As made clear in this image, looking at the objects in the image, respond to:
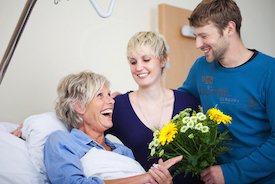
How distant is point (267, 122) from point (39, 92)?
155cm

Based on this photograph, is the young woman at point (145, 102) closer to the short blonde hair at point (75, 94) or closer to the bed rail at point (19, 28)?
the short blonde hair at point (75, 94)

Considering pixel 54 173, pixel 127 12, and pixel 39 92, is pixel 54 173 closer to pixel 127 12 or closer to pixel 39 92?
pixel 39 92

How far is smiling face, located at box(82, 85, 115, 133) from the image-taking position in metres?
1.44

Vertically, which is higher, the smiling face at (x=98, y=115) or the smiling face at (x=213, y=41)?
the smiling face at (x=213, y=41)

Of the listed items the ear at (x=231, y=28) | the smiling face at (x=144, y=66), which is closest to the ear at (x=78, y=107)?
the smiling face at (x=144, y=66)

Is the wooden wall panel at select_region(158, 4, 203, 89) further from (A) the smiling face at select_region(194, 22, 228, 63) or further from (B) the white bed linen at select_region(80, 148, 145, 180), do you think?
(B) the white bed linen at select_region(80, 148, 145, 180)

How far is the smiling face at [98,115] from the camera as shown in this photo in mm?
1436

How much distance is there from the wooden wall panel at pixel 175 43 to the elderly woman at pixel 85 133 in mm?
1360

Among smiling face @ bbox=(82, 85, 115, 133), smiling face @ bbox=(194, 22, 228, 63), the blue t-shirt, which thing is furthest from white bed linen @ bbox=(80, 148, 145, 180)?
smiling face @ bbox=(194, 22, 228, 63)

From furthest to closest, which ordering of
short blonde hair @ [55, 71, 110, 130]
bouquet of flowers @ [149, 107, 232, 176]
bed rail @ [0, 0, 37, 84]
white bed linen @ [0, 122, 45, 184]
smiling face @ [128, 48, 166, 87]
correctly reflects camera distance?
smiling face @ [128, 48, 166, 87] < short blonde hair @ [55, 71, 110, 130] < white bed linen @ [0, 122, 45, 184] < bouquet of flowers @ [149, 107, 232, 176] < bed rail @ [0, 0, 37, 84]

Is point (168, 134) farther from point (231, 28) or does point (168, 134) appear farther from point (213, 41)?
point (231, 28)

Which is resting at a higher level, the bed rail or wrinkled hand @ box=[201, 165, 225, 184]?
the bed rail

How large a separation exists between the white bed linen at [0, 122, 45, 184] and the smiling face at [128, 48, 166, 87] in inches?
30.1

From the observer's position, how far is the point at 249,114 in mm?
1263
